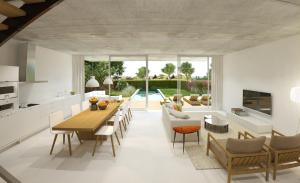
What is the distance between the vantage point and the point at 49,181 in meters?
3.11

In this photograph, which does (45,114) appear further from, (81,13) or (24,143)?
(81,13)

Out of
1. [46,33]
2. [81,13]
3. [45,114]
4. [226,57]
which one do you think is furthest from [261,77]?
[45,114]

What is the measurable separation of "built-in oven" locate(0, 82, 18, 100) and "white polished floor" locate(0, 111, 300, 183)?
1.17 m

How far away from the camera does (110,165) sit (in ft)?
12.1

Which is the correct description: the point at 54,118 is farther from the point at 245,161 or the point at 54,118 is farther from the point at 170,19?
the point at 245,161

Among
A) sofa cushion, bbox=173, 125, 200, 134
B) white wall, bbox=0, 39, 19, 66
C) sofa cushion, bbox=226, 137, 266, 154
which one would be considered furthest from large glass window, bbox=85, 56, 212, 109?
sofa cushion, bbox=226, 137, 266, 154

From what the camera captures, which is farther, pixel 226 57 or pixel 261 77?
A: pixel 226 57

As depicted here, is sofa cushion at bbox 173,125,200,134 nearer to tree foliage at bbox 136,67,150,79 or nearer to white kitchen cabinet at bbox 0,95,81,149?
white kitchen cabinet at bbox 0,95,81,149

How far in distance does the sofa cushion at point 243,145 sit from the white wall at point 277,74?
2602 mm

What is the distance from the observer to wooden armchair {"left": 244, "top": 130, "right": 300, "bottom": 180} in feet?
10.5

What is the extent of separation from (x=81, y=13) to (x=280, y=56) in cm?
510

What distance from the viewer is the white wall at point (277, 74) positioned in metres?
4.99

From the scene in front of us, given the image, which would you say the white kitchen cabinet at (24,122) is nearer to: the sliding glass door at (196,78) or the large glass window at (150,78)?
the large glass window at (150,78)

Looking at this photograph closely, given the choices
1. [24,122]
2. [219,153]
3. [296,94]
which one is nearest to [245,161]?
[219,153]
